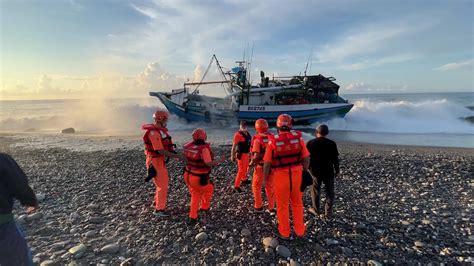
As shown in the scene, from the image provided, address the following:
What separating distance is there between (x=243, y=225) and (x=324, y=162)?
1848mm

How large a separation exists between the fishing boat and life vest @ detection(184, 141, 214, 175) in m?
18.2

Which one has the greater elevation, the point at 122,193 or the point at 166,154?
the point at 166,154

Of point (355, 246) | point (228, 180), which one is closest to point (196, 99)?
point (228, 180)

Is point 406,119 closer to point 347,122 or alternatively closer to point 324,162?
point 347,122

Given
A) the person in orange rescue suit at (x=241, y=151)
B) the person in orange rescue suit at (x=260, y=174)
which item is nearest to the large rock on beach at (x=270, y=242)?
the person in orange rescue suit at (x=260, y=174)

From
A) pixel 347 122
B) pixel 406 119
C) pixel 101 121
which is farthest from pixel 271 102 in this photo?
pixel 101 121

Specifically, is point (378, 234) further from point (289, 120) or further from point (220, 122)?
point (220, 122)

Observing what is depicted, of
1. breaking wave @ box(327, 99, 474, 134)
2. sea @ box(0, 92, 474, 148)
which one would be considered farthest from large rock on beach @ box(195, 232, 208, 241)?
breaking wave @ box(327, 99, 474, 134)

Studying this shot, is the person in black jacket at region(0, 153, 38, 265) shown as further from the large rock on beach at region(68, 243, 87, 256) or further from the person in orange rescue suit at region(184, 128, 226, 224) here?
the person in orange rescue suit at region(184, 128, 226, 224)

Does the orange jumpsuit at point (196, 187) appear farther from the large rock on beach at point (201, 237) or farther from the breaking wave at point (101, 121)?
the breaking wave at point (101, 121)

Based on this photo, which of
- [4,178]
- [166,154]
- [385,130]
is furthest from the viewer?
[385,130]

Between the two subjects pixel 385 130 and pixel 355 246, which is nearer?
pixel 355 246

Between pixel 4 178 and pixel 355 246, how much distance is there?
4.37 meters

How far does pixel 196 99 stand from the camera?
26.0 metres
